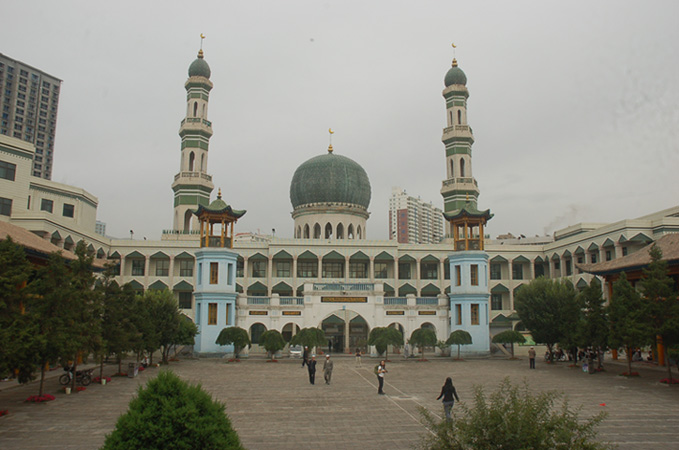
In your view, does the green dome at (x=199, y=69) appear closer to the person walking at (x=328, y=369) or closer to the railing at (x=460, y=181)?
the railing at (x=460, y=181)

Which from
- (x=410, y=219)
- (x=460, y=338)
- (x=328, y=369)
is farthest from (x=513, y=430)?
(x=410, y=219)

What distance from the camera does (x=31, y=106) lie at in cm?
10819

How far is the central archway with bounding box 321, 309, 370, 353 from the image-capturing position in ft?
146

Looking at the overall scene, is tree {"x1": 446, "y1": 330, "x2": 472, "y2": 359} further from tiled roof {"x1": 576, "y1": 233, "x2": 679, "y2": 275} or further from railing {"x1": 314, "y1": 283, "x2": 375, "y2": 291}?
tiled roof {"x1": 576, "y1": 233, "x2": 679, "y2": 275}

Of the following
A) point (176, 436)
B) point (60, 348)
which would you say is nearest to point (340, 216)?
point (60, 348)

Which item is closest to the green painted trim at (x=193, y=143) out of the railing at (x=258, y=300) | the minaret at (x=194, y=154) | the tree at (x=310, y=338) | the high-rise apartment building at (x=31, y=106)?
the minaret at (x=194, y=154)

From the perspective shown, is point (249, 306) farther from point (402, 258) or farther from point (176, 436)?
point (176, 436)

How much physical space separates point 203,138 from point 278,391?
45.0 meters

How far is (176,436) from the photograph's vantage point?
763cm

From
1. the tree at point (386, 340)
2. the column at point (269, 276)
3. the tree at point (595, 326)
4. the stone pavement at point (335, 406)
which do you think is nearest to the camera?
the stone pavement at point (335, 406)

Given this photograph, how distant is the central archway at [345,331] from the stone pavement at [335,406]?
1096 centimetres

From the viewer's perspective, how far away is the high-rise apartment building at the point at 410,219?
183000mm

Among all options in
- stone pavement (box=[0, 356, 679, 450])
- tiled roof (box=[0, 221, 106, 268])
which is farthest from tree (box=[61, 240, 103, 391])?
tiled roof (box=[0, 221, 106, 268])

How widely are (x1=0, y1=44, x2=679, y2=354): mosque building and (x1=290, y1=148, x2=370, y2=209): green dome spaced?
117mm
